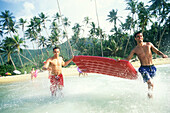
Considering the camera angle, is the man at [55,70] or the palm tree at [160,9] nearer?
the man at [55,70]

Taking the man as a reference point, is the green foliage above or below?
below

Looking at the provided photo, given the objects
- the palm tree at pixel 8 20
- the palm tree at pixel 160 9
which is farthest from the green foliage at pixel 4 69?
the palm tree at pixel 160 9

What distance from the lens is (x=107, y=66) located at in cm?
411

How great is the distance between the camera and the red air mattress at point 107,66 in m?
3.78

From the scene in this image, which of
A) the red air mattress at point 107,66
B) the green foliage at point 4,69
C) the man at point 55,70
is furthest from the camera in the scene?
the green foliage at point 4,69

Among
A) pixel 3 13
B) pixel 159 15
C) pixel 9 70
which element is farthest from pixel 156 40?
pixel 3 13

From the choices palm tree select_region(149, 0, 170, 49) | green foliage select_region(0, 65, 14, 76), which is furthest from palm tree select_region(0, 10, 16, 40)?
palm tree select_region(149, 0, 170, 49)

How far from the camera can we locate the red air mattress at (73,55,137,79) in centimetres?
378

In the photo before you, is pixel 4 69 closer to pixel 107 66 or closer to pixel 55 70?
pixel 55 70

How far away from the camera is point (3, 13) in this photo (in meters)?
28.6

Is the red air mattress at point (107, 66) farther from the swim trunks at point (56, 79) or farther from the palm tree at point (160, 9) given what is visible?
the palm tree at point (160, 9)

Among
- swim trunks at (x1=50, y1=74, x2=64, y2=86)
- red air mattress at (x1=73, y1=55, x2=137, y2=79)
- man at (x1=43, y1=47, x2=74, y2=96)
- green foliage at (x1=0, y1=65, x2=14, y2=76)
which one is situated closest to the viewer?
red air mattress at (x1=73, y1=55, x2=137, y2=79)

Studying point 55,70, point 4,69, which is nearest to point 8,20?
point 4,69

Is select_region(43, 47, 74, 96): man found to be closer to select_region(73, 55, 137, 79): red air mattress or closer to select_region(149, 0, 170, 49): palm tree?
select_region(73, 55, 137, 79): red air mattress
